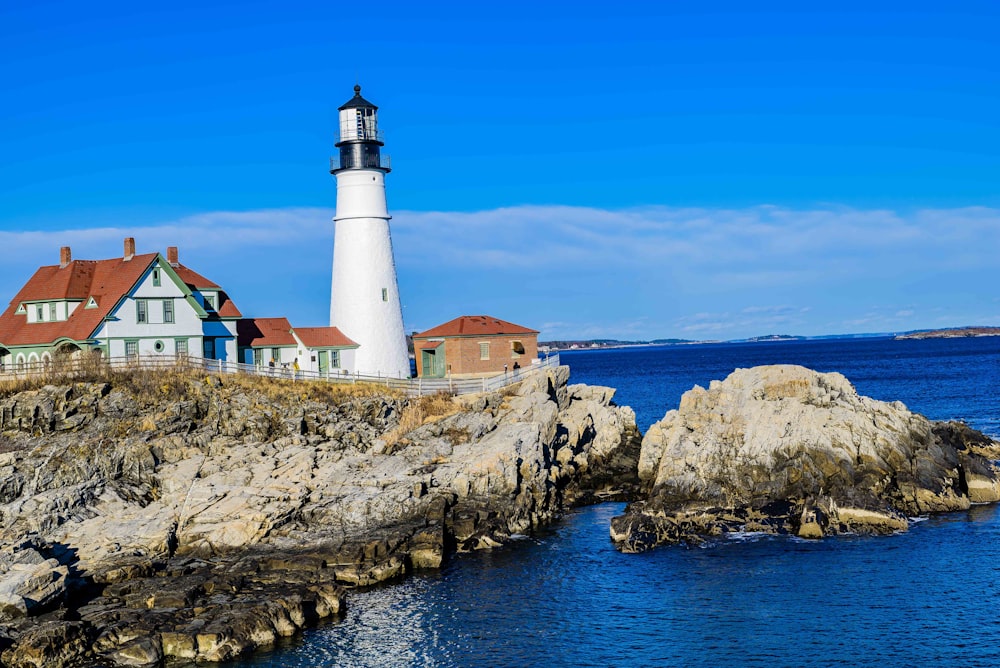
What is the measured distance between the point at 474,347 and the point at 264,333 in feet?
32.7

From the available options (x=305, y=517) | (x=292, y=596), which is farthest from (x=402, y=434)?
(x=292, y=596)

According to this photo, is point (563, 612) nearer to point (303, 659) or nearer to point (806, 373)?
point (303, 659)

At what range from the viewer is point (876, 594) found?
2469 cm

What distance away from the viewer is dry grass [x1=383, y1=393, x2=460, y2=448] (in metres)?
36.4

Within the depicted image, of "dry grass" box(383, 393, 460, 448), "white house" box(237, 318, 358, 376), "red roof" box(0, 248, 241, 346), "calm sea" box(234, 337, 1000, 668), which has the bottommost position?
"calm sea" box(234, 337, 1000, 668)

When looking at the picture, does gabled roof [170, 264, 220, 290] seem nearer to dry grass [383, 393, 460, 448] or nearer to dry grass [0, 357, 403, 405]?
dry grass [0, 357, 403, 405]

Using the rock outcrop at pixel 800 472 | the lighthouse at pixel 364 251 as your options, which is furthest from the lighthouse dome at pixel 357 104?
the rock outcrop at pixel 800 472

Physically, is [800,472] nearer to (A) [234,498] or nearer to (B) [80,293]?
(A) [234,498]

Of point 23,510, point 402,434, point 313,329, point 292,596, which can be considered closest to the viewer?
point 292,596

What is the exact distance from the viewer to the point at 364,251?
147 feet

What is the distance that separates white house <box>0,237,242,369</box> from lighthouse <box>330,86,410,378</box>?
580 centimetres

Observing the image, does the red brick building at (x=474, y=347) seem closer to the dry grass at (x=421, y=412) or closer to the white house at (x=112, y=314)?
the dry grass at (x=421, y=412)

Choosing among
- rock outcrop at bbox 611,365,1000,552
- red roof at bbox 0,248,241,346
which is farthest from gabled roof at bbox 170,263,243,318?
rock outcrop at bbox 611,365,1000,552

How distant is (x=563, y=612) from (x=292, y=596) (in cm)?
677
